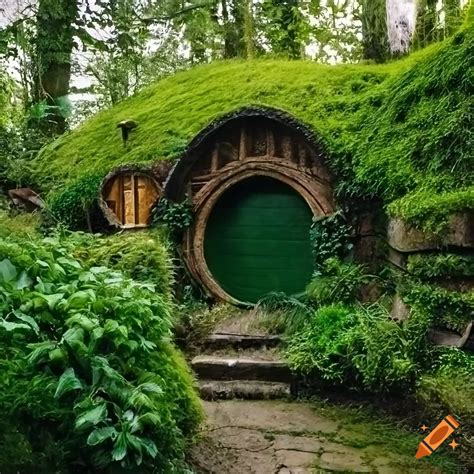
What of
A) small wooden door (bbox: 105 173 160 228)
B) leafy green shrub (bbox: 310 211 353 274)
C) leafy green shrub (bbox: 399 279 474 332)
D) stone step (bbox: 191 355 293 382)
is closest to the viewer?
leafy green shrub (bbox: 399 279 474 332)

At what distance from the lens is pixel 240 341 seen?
5.87 metres

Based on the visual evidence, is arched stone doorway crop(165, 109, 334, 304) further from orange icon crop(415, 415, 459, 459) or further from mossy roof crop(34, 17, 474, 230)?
orange icon crop(415, 415, 459, 459)

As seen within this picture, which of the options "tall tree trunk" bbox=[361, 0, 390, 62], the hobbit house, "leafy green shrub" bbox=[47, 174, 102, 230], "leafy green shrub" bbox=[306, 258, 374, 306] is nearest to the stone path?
"leafy green shrub" bbox=[306, 258, 374, 306]

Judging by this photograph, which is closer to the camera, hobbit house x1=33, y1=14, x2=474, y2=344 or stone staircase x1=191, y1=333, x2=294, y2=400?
hobbit house x1=33, y1=14, x2=474, y2=344

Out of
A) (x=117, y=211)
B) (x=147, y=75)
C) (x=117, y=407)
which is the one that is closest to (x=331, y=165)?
(x=117, y=211)

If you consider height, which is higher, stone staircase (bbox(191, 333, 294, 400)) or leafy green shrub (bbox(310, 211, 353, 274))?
leafy green shrub (bbox(310, 211, 353, 274))

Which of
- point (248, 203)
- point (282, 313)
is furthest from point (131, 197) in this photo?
point (282, 313)

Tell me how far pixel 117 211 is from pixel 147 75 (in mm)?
7359

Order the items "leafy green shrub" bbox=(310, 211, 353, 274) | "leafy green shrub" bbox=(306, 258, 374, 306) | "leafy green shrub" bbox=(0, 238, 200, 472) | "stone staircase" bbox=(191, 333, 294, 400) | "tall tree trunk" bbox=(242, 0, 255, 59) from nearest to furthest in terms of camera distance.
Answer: "leafy green shrub" bbox=(0, 238, 200, 472) < "stone staircase" bbox=(191, 333, 294, 400) < "leafy green shrub" bbox=(306, 258, 374, 306) < "leafy green shrub" bbox=(310, 211, 353, 274) < "tall tree trunk" bbox=(242, 0, 255, 59)

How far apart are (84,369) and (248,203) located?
17.5ft

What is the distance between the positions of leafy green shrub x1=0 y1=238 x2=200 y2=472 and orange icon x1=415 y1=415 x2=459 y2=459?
1774 millimetres

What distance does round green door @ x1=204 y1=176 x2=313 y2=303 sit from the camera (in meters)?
7.18

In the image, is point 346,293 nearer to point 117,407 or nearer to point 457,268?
point 457,268

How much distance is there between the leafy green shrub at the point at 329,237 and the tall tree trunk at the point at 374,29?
480 cm
